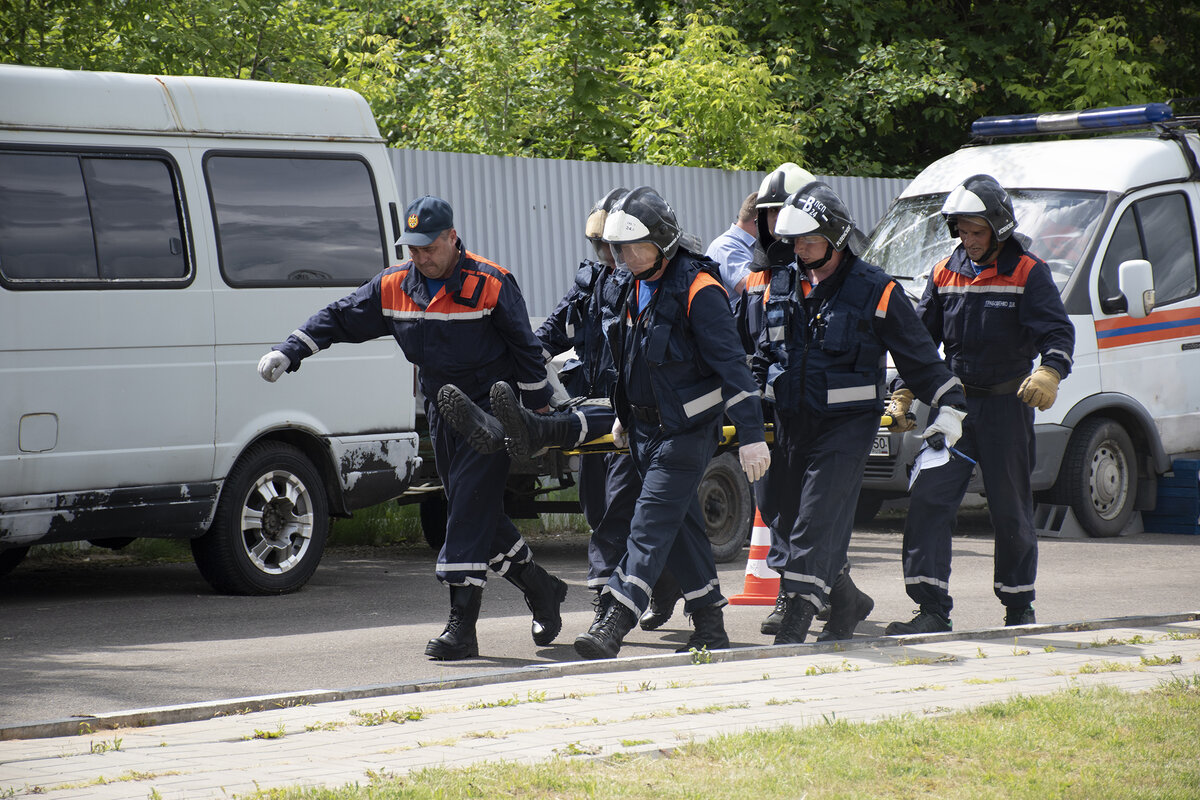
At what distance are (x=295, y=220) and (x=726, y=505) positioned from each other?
3.27 meters

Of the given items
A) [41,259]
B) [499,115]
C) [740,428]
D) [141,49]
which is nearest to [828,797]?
[740,428]

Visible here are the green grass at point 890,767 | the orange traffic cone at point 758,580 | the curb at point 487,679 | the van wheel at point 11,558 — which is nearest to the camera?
the green grass at point 890,767

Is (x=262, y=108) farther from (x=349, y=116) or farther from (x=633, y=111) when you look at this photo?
(x=633, y=111)

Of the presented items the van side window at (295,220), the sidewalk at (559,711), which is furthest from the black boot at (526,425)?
the van side window at (295,220)

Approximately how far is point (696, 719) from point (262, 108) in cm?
505

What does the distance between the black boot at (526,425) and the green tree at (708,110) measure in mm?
9097

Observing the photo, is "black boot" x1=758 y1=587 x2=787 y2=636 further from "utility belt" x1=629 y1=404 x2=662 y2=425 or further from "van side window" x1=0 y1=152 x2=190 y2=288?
"van side window" x1=0 y1=152 x2=190 y2=288

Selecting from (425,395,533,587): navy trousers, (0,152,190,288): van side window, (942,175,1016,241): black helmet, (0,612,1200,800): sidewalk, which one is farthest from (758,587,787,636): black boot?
(0,152,190,288): van side window

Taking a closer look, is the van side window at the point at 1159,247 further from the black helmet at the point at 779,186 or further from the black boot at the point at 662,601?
the black boot at the point at 662,601

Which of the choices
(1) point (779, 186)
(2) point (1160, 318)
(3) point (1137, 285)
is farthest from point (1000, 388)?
(2) point (1160, 318)

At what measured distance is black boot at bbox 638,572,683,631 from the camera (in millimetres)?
7784

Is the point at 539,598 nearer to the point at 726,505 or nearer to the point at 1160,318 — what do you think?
the point at 726,505

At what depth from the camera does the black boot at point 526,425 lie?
6.66 meters

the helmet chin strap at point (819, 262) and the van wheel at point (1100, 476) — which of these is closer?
the helmet chin strap at point (819, 262)
